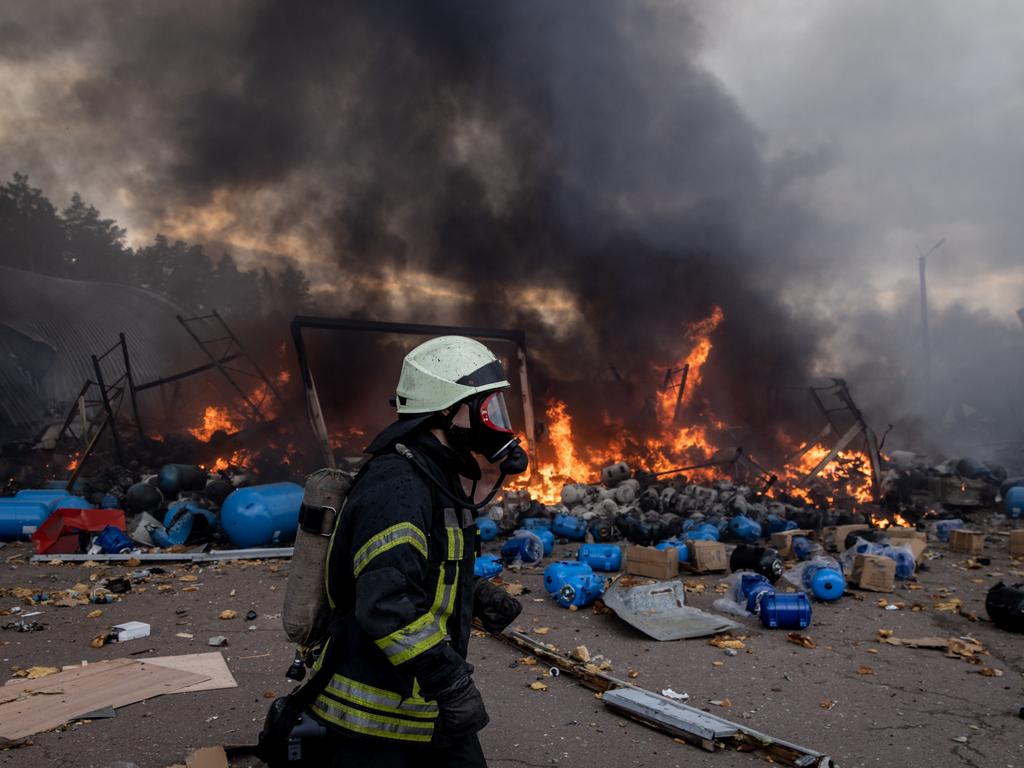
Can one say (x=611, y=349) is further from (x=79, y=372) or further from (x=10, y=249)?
(x=10, y=249)

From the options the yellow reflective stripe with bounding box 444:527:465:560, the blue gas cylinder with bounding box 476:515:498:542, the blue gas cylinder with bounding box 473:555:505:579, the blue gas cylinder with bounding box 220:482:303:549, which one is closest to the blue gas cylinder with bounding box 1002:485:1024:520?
the blue gas cylinder with bounding box 476:515:498:542

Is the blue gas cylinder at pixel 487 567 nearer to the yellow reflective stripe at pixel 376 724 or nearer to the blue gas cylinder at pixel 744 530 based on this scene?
the blue gas cylinder at pixel 744 530

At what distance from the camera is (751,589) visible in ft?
22.3

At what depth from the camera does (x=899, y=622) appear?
660cm

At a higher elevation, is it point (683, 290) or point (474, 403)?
point (683, 290)

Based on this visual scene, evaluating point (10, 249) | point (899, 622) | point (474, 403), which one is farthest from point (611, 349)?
point (10, 249)

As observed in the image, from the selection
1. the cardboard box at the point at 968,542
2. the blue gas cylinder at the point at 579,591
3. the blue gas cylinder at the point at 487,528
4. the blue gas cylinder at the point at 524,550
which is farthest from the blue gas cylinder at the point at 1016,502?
the blue gas cylinder at the point at 579,591

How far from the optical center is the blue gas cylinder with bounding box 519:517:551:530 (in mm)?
10922

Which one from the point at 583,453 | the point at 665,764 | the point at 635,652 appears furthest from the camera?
the point at 583,453

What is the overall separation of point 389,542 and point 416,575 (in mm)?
125

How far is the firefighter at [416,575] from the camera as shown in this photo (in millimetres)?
2055

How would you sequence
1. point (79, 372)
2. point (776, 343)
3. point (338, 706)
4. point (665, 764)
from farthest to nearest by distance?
1. point (79, 372)
2. point (776, 343)
3. point (665, 764)
4. point (338, 706)

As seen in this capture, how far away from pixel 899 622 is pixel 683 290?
44.1 ft

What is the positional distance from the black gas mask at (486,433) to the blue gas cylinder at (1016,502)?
488 inches
